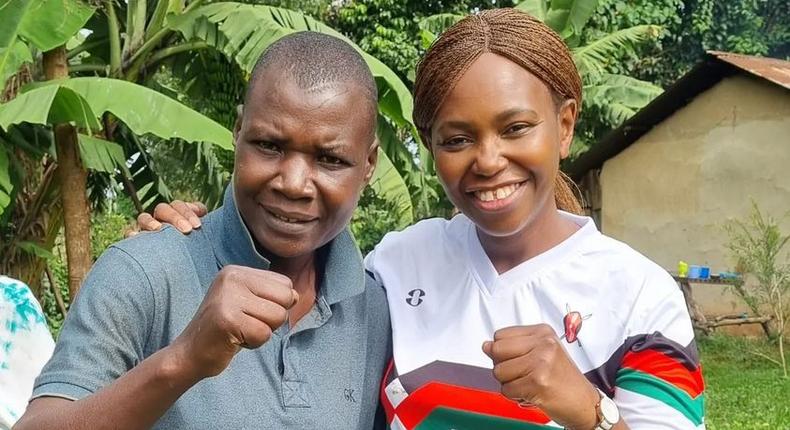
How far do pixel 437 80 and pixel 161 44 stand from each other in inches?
250

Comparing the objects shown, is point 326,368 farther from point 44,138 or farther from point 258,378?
point 44,138

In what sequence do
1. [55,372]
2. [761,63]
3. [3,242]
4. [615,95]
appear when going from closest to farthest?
[55,372], [3,242], [761,63], [615,95]

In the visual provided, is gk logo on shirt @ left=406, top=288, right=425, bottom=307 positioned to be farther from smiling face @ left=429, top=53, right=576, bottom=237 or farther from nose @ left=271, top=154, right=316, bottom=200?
nose @ left=271, top=154, right=316, bottom=200

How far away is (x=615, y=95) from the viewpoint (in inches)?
494

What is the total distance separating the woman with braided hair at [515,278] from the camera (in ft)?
5.88

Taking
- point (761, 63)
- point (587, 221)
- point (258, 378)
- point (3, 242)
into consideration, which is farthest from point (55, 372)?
point (761, 63)

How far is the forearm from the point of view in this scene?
1468 millimetres

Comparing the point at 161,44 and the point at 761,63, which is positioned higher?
the point at 161,44

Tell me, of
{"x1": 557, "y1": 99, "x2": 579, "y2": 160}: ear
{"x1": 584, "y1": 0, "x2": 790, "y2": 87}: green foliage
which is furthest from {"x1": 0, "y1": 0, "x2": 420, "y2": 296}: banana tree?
{"x1": 584, "y1": 0, "x2": 790, "y2": 87}: green foliage

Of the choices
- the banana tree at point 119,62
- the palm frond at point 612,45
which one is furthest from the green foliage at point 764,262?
the banana tree at point 119,62

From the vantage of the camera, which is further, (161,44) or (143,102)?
(161,44)

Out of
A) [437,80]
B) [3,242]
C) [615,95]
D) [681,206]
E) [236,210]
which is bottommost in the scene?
[681,206]

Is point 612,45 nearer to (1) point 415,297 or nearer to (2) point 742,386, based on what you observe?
(2) point 742,386

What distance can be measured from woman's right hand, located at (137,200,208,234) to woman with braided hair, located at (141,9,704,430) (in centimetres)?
1
